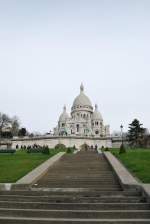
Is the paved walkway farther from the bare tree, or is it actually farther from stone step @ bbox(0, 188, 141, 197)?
the bare tree

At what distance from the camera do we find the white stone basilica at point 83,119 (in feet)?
377

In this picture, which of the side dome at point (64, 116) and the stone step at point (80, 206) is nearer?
the stone step at point (80, 206)

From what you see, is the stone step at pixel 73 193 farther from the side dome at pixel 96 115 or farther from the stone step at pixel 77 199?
the side dome at pixel 96 115

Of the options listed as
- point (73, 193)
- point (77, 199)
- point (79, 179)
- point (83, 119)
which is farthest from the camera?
point (83, 119)

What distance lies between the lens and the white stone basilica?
377 feet

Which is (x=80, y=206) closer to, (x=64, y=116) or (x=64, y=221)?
(x=64, y=221)

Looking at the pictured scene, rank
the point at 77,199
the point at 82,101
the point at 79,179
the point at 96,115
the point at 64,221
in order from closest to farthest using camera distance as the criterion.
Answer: the point at 64,221
the point at 77,199
the point at 79,179
the point at 82,101
the point at 96,115

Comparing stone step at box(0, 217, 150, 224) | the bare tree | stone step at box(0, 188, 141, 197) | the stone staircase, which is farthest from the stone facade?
stone step at box(0, 217, 150, 224)

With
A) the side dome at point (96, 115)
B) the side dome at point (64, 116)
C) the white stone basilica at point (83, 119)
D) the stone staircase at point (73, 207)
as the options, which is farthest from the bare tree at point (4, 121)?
the stone staircase at point (73, 207)

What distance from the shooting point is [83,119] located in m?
118

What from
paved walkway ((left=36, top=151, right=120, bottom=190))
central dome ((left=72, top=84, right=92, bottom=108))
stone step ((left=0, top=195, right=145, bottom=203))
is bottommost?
stone step ((left=0, top=195, right=145, bottom=203))

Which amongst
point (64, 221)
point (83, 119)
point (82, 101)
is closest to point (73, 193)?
point (64, 221)

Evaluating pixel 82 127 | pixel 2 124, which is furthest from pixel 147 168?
pixel 82 127

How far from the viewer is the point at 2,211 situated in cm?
1247
